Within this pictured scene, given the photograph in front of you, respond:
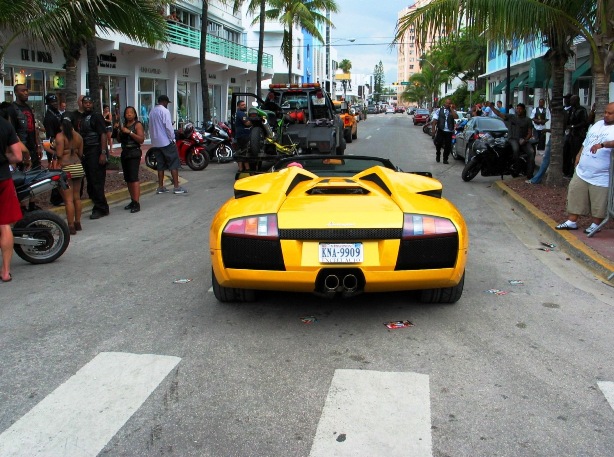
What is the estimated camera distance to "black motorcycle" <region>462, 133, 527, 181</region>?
46.3 ft

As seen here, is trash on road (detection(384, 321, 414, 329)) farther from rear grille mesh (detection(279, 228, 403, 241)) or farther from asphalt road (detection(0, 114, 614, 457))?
rear grille mesh (detection(279, 228, 403, 241))

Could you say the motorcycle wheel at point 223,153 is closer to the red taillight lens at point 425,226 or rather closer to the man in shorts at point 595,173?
the man in shorts at point 595,173

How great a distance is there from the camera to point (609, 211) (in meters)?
7.66

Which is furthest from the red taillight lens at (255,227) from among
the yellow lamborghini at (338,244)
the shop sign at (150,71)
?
the shop sign at (150,71)

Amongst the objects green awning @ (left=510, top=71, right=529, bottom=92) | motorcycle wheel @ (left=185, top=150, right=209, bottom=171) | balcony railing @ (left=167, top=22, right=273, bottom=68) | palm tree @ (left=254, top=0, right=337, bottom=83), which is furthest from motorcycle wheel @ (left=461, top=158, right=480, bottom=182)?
palm tree @ (left=254, top=0, right=337, bottom=83)

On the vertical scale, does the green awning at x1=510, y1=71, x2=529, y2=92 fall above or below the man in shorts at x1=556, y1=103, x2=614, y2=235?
above

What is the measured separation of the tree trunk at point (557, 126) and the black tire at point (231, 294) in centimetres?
898

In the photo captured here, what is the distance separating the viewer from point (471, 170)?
47.8ft

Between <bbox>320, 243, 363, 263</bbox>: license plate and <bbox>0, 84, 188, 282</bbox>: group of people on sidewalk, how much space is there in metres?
3.41

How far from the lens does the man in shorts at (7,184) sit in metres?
6.13

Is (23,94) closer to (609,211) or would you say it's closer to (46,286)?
(46,286)

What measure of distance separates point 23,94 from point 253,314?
25.5 ft

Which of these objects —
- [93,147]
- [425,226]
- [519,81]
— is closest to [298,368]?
[425,226]

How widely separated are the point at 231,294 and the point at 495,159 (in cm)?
1025
